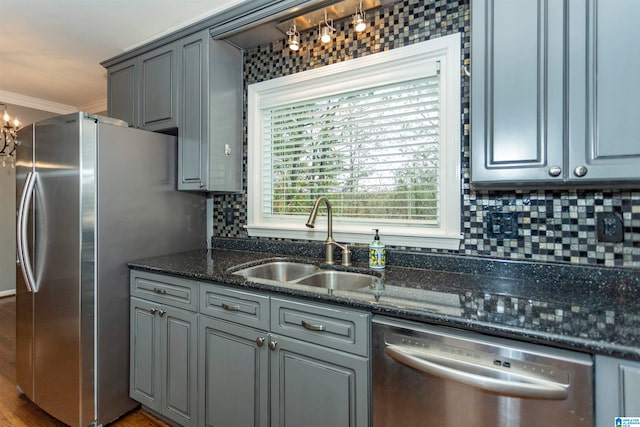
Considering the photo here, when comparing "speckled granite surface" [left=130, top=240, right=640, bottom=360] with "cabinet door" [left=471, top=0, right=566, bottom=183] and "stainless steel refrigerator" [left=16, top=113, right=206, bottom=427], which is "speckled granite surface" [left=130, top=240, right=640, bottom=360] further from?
"cabinet door" [left=471, top=0, right=566, bottom=183]

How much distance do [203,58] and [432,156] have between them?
62.0 inches

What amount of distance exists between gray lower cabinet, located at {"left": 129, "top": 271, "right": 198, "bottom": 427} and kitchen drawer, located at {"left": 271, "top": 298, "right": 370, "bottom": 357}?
54 cm

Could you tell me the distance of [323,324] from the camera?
1274 mm

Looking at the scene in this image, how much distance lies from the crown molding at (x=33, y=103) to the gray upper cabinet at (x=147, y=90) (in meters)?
2.29

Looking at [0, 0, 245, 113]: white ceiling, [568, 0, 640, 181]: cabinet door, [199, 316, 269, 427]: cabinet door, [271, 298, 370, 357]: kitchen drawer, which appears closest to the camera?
[568, 0, 640, 181]: cabinet door

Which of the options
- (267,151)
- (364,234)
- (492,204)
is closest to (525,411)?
A: (492,204)

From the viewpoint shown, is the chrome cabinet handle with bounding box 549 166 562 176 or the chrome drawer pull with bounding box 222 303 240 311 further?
the chrome drawer pull with bounding box 222 303 240 311

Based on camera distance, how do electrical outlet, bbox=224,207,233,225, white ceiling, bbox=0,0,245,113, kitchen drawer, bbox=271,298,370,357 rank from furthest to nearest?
electrical outlet, bbox=224,207,233,225 → white ceiling, bbox=0,0,245,113 → kitchen drawer, bbox=271,298,370,357

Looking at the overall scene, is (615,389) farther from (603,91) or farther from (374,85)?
(374,85)

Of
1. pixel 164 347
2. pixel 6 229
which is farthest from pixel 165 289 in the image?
pixel 6 229

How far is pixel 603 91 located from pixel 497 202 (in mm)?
580

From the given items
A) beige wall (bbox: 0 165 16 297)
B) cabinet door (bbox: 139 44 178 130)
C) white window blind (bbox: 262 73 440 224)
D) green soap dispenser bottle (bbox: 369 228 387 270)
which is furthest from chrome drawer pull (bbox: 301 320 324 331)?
beige wall (bbox: 0 165 16 297)

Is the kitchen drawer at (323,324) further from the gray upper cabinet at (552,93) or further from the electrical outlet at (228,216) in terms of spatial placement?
the electrical outlet at (228,216)

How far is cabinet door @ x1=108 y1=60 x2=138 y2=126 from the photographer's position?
2492 mm
